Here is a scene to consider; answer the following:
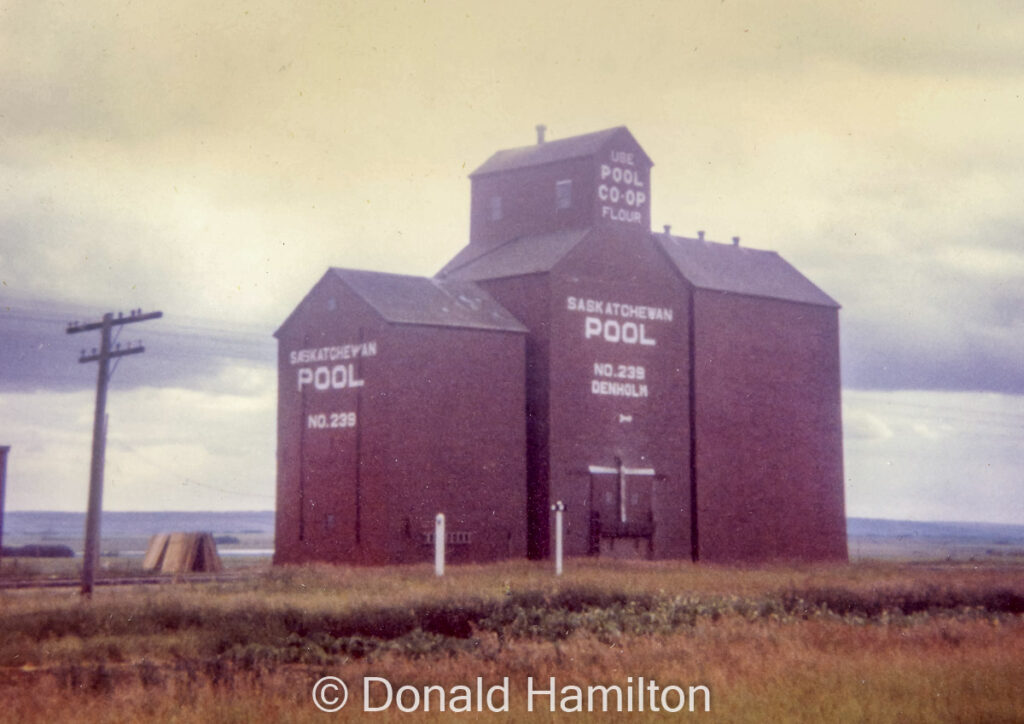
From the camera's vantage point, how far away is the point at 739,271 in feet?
143

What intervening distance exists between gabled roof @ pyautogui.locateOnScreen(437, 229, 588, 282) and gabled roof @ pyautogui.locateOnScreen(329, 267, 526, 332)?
1.39 metres

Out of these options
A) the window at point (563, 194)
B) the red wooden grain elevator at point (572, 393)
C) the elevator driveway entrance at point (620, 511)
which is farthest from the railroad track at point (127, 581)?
the window at point (563, 194)

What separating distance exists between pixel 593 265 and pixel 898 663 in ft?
79.9

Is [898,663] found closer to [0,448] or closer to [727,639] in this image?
[727,639]

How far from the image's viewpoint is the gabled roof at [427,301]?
35.0 m

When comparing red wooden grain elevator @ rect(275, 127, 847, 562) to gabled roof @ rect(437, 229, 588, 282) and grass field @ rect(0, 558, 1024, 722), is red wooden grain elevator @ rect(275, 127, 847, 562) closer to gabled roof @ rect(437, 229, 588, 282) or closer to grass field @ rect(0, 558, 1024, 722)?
gabled roof @ rect(437, 229, 588, 282)

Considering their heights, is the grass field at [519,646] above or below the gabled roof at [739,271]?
below

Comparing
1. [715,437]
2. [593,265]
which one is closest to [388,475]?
[593,265]

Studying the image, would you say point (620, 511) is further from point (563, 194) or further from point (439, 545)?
point (563, 194)

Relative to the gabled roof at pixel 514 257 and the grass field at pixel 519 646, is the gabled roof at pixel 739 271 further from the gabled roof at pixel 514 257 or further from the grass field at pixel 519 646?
the grass field at pixel 519 646

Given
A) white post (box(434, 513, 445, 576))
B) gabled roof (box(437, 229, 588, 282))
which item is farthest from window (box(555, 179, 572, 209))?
white post (box(434, 513, 445, 576))

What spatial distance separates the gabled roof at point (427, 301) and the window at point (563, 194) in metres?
4.51

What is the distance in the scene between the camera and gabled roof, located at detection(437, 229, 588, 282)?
38062mm

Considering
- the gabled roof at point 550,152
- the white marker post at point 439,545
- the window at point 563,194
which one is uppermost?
the gabled roof at point 550,152
